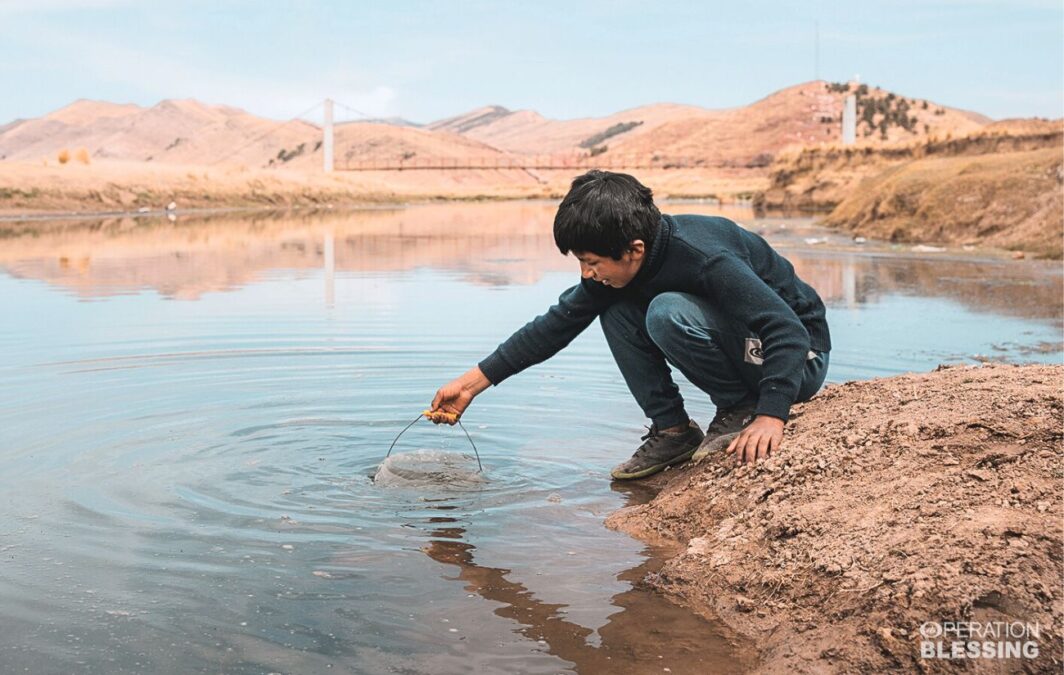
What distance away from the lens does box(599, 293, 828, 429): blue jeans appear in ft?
14.2

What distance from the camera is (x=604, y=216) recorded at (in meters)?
3.98

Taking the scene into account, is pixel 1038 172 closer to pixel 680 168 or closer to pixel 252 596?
pixel 252 596

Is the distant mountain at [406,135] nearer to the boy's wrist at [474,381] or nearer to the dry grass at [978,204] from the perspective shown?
the dry grass at [978,204]

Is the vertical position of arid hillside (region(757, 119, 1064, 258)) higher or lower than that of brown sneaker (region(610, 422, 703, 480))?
higher

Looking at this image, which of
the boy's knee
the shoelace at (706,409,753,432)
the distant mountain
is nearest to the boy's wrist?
the boy's knee

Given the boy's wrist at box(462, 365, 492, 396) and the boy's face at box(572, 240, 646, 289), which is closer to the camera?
the boy's face at box(572, 240, 646, 289)

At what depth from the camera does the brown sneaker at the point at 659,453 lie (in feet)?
16.1

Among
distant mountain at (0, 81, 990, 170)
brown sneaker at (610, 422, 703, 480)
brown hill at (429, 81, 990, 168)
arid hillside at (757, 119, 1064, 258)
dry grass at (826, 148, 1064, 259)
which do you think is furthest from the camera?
distant mountain at (0, 81, 990, 170)

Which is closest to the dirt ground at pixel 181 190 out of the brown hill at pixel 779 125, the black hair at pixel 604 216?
the brown hill at pixel 779 125

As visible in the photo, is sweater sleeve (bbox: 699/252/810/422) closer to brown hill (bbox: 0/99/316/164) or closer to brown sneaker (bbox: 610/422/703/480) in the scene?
brown sneaker (bbox: 610/422/703/480)

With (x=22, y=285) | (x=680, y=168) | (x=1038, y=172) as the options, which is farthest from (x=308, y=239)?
(x=680, y=168)

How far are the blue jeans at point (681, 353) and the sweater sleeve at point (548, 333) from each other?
3.7 inches

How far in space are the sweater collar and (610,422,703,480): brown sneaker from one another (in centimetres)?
85

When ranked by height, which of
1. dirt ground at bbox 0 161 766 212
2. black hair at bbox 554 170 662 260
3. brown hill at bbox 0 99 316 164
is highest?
brown hill at bbox 0 99 316 164
